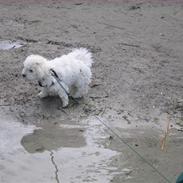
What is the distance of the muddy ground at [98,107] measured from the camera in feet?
22.0

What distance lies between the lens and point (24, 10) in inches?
565

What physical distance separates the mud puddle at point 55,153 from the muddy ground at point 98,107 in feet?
0.04

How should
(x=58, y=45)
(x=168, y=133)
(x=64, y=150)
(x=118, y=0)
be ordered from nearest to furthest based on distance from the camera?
(x=64, y=150) < (x=168, y=133) < (x=58, y=45) < (x=118, y=0)

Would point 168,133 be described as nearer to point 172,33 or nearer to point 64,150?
point 64,150

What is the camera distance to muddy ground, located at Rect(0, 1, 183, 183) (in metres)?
6.72

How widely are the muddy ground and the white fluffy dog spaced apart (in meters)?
0.22

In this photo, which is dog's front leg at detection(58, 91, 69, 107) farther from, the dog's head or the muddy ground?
the dog's head

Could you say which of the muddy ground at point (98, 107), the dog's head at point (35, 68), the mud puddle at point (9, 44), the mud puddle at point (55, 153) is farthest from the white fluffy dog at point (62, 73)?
the mud puddle at point (9, 44)

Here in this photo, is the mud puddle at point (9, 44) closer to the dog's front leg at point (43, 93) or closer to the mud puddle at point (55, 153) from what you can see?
the dog's front leg at point (43, 93)

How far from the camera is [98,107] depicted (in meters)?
8.54

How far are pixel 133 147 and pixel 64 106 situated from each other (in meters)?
1.53

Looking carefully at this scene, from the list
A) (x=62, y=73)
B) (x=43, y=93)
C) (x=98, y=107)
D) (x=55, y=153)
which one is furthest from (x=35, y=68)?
(x=55, y=153)

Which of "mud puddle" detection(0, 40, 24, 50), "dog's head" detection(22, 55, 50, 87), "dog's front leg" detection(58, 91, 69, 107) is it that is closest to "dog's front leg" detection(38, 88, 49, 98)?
"dog's front leg" detection(58, 91, 69, 107)

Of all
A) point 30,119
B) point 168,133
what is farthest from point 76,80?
point 168,133
